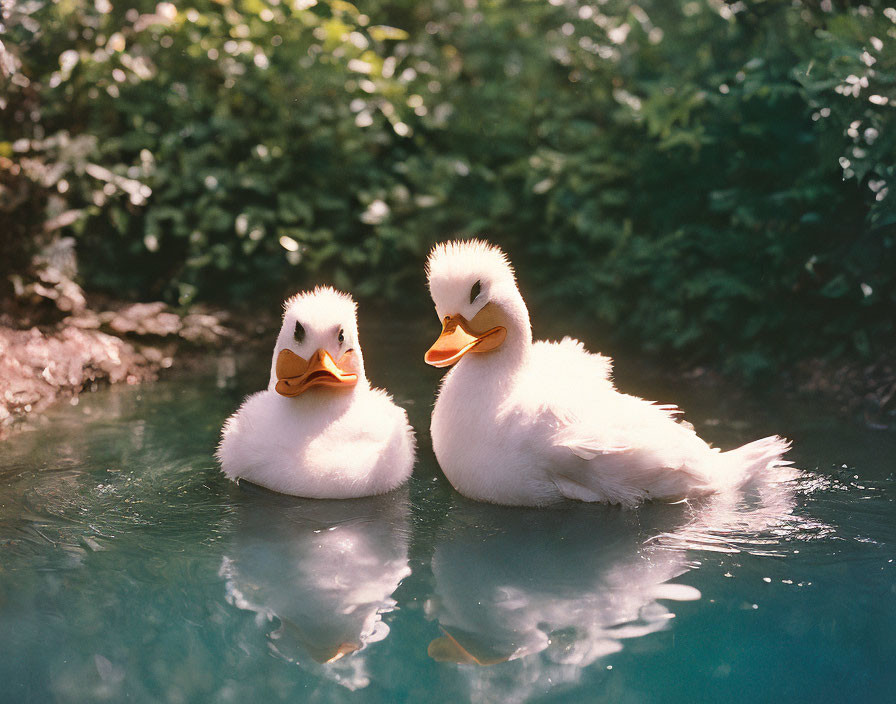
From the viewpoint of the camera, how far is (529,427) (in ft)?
14.0

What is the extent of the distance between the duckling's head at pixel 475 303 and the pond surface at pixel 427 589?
0.71 m

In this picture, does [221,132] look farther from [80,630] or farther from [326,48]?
[80,630]

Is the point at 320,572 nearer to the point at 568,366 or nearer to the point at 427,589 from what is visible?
the point at 427,589

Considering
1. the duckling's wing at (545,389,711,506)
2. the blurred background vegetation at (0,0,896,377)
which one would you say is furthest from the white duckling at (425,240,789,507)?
the blurred background vegetation at (0,0,896,377)

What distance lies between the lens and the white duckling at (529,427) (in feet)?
13.9

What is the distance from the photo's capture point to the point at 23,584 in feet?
12.1

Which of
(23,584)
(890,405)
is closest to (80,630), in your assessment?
(23,584)

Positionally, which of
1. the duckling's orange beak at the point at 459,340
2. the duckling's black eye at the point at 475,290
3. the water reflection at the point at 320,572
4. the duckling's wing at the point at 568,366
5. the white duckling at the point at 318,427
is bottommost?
→ the water reflection at the point at 320,572

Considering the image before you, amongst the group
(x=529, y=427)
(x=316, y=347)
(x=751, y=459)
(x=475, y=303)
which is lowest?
(x=751, y=459)

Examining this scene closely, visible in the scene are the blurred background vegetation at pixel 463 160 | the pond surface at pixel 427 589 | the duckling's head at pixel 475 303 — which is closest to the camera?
the pond surface at pixel 427 589

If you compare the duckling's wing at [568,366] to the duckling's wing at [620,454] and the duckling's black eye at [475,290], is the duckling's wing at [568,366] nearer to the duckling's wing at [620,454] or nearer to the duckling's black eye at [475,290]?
the duckling's wing at [620,454]

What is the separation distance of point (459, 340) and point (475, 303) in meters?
0.17

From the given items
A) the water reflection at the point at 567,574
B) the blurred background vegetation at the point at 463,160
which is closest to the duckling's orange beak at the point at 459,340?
the water reflection at the point at 567,574

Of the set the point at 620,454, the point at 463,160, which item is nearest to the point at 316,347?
the point at 620,454
